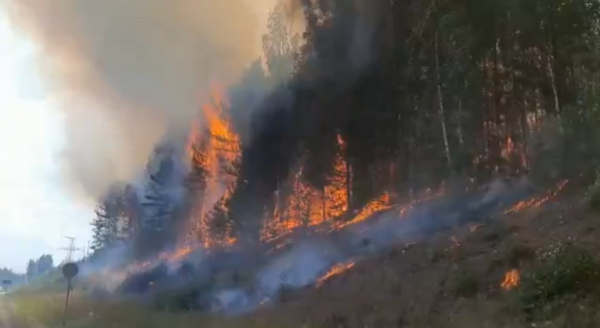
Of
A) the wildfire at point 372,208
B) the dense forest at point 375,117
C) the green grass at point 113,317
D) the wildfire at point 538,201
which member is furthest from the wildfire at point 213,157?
the wildfire at point 538,201

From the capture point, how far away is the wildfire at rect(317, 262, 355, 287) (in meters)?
17.9

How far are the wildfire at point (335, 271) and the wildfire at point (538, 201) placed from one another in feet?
16.8

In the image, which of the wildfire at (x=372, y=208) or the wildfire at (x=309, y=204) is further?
the wildfire at (x=309, y=204)

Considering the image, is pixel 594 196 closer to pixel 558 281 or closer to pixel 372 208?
pixel 558 281

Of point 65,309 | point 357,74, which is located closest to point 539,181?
point 357,74

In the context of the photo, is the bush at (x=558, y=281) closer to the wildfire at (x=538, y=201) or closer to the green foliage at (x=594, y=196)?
the green foliage at (x=594, y=196)

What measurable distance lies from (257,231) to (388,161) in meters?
7.34

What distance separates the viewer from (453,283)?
13523 millimetres

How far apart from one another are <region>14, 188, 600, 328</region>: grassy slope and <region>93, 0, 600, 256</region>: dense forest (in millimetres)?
2950

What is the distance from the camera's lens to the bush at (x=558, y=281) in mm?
10398

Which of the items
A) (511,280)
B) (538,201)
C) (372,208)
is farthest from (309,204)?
(511,280)

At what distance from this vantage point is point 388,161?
22.9 metres

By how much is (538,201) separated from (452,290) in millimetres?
4398

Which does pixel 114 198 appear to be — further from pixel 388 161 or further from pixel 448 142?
pixel 448 142
